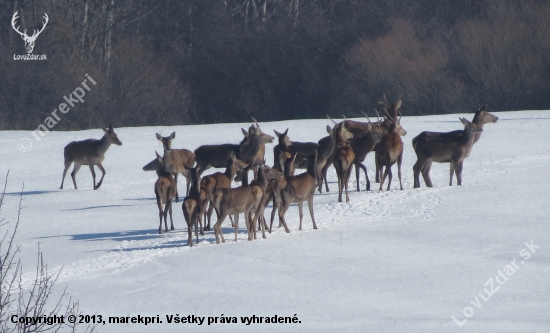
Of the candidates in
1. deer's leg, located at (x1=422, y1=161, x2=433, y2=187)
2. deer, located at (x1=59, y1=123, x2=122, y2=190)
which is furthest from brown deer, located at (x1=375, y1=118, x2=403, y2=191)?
deer, located at (x1=59, y1=123, x2=122, y2=190)

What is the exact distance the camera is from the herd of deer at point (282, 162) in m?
14.0

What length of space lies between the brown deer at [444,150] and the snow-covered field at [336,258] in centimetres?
40

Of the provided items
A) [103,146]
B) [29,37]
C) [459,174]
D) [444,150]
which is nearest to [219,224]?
Result: [444,150]

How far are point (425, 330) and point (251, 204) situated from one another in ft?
16.3

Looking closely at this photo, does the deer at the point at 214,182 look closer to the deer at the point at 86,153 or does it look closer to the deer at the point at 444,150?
the deer at the point at 444,150

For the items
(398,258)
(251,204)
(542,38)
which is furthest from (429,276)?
(542,38)

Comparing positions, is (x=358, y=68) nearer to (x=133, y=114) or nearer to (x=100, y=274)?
(x=133, y=114)

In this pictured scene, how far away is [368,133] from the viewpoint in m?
18.3

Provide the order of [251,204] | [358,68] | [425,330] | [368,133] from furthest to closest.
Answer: [358,68] < [368,133] < [251,204] < [425,330]

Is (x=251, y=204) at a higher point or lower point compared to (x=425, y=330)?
higher

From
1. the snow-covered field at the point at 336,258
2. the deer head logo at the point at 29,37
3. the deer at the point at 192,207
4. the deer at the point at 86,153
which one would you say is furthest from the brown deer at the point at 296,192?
the deer head logo at the point at 29,37

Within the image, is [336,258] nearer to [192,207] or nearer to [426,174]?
[192,207]

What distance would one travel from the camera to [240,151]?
18.5 metres

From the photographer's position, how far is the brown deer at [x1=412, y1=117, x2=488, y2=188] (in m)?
17.6
